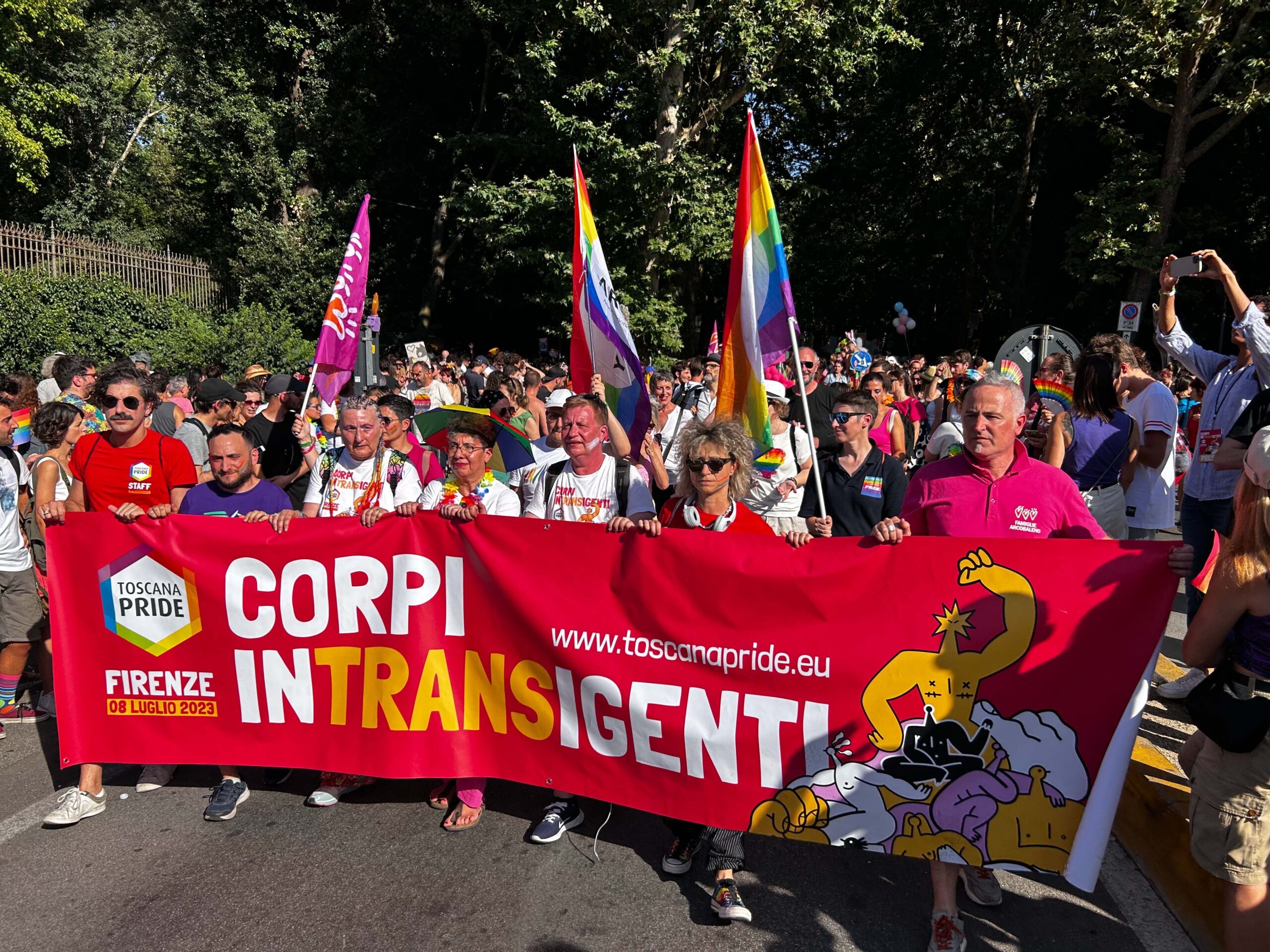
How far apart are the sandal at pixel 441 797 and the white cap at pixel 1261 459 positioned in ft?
11.7

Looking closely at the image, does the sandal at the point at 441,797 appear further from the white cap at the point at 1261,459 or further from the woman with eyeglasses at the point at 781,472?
the white cap at the point at 1261,459

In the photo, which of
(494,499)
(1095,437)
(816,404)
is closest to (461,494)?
(494,499)

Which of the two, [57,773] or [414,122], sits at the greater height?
[414,122]

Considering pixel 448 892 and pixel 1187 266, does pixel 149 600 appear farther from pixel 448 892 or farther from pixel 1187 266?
pixel 1187 266

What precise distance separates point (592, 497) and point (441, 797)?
1.63 meters

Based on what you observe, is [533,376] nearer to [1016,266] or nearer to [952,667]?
[952,667]

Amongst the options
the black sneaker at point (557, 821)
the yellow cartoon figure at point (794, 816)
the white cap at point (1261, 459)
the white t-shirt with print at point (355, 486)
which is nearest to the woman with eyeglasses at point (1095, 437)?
the white cap at point (1261, 459)

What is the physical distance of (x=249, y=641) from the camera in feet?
13.8

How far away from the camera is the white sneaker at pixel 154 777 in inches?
174

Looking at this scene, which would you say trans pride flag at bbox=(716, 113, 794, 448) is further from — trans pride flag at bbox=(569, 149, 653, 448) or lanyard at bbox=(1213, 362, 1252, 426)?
lanyard at bbox=(1213, 362, 1252, 426)

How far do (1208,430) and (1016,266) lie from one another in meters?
26.7

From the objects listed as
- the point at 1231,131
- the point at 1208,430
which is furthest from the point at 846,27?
the point at 1208,430

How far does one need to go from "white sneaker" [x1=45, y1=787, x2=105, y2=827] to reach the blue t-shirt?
54.9 inches

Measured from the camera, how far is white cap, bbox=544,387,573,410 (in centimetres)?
909
